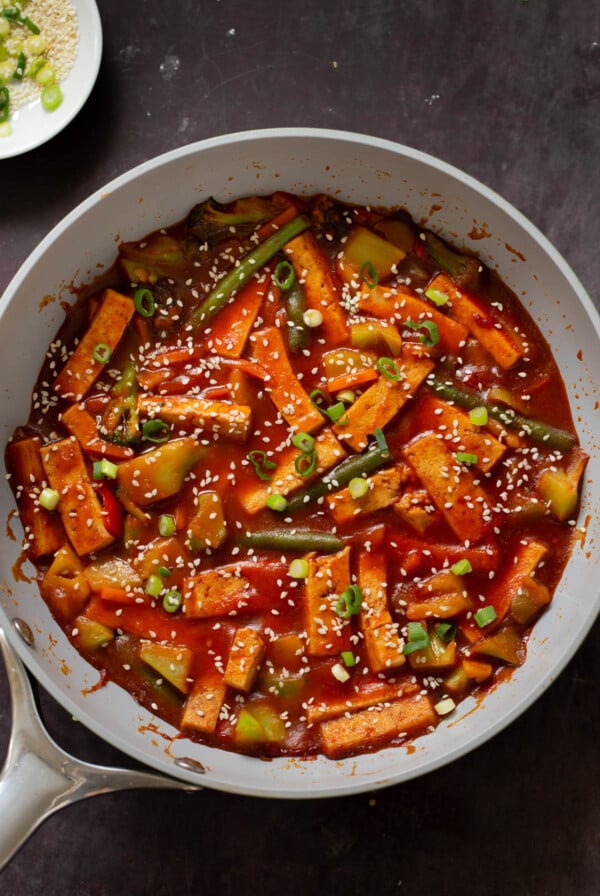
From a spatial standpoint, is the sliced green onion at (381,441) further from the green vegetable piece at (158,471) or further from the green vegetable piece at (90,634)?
the green vegetable piece at (90,634)

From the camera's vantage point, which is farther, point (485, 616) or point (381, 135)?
point (381, 135)

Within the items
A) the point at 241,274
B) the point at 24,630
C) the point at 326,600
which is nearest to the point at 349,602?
the point at 326,600

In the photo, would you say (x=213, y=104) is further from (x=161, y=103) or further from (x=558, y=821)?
(x=558, y=821)

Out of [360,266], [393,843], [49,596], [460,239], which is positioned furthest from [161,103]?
[393,843]

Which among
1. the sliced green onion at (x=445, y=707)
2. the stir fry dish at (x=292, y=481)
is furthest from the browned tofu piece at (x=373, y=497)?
the sliced green onion at (x=445, y=707)

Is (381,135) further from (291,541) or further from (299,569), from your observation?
(299,569)

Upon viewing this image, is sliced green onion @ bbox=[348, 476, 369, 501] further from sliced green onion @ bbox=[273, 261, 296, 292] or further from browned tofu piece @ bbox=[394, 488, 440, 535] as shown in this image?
sliced green onion @ bbox=[273, 261, 296, 292]
